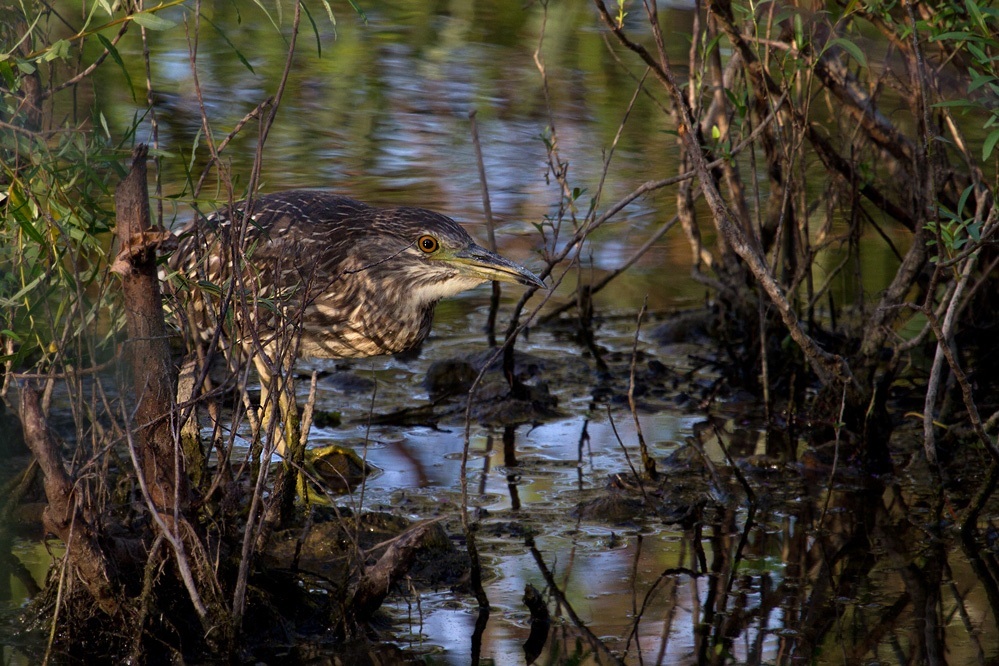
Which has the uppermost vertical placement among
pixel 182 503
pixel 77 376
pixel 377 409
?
pixel 77 376

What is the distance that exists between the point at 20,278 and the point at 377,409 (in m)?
2.34

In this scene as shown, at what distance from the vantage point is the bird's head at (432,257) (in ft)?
17.3

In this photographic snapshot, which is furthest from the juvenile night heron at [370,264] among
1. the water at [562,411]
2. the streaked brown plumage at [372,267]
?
the water at [562,411]

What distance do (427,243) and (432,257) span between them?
0.22ft

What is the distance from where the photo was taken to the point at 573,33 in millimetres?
11211

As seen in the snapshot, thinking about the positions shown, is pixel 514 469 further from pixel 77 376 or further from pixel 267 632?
pixel 77 376

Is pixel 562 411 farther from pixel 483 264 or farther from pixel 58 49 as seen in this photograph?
pixel 58 49

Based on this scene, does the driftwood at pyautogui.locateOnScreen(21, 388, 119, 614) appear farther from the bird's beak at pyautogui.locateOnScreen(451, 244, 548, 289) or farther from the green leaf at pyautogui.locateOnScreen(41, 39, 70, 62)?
the bird's beak at pyautogui.locateOnScreen(451, 244, 548, 289)

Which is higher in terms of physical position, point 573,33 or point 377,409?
point 573,33

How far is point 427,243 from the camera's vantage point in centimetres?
529

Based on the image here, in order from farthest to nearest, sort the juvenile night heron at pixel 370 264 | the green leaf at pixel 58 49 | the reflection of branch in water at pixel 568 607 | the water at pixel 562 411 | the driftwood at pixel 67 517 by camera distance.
A: the juvenile night heron at pixel 370 264
the water at pixel 562 411
the reflection of branch in water at pixel 568 607
the driftwood at pixel 67 517
the green leaf at pixel 58 49

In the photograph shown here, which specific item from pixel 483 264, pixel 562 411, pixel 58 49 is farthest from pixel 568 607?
pixel 58 49

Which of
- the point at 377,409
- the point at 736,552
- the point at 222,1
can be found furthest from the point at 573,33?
the point at 736,552

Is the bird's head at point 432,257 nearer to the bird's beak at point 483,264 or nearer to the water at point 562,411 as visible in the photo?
the bird's beak at point 483,264
